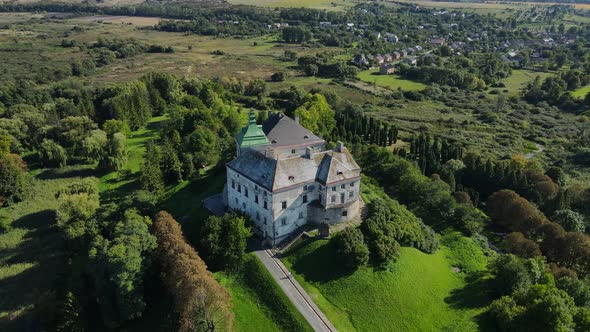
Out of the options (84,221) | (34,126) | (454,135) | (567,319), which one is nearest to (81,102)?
(34,126)

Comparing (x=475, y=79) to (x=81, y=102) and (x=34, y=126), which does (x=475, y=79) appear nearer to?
(x=81, y=102)

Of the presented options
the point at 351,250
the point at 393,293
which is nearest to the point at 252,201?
the point at 351,250

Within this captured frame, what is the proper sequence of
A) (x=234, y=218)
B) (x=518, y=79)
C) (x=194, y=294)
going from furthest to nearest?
(x=518, y=79), (x=234, y=218), (x=194, y=294)

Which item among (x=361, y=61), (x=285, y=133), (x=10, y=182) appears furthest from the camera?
(x=361, y=61)

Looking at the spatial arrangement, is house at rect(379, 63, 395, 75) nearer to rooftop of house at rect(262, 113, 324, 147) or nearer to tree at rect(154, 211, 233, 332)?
rooftop of house at rect(262, 113, 324, 147)

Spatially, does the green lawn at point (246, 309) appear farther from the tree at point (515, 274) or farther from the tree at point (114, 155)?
the tree at point (114, 155)

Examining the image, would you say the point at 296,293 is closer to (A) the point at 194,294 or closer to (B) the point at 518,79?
(A) the point at 194,294

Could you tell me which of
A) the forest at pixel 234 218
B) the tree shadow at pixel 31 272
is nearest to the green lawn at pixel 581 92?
the forest at pixel 234 218
